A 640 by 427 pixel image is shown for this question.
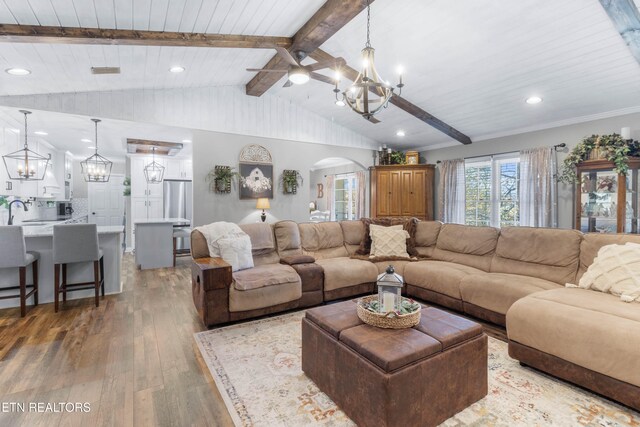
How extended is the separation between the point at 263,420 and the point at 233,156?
4712mm

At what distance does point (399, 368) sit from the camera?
1615 mm

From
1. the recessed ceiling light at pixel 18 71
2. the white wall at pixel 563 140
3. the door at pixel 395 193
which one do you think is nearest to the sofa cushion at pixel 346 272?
the door at pixel 395 193

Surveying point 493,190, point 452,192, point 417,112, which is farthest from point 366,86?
point 452,192

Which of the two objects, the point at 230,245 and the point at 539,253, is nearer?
the point at 539,253

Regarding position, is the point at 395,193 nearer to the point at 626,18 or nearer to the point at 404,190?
the point at 404,190

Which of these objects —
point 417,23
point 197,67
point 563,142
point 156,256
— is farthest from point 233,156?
point 563,142

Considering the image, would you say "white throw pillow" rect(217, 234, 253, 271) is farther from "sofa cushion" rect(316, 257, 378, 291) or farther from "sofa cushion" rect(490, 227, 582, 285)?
"sofa cushion" rect(490, 227, 582, 285)

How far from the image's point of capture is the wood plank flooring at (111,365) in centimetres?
184

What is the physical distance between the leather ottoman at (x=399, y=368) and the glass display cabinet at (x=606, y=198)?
3.62 metres

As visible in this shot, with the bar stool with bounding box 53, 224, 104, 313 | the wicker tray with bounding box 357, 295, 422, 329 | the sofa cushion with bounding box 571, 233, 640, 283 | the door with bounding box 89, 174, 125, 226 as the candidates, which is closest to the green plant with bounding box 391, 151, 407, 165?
the sofa cushion with bounding box 571, 233, 640, 283

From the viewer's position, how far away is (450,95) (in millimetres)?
4871

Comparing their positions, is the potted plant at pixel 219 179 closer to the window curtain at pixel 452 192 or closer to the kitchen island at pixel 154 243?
the kitchen island at pixel 154 243

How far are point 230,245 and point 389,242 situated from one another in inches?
82.9

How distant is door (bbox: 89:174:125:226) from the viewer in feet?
27.9
